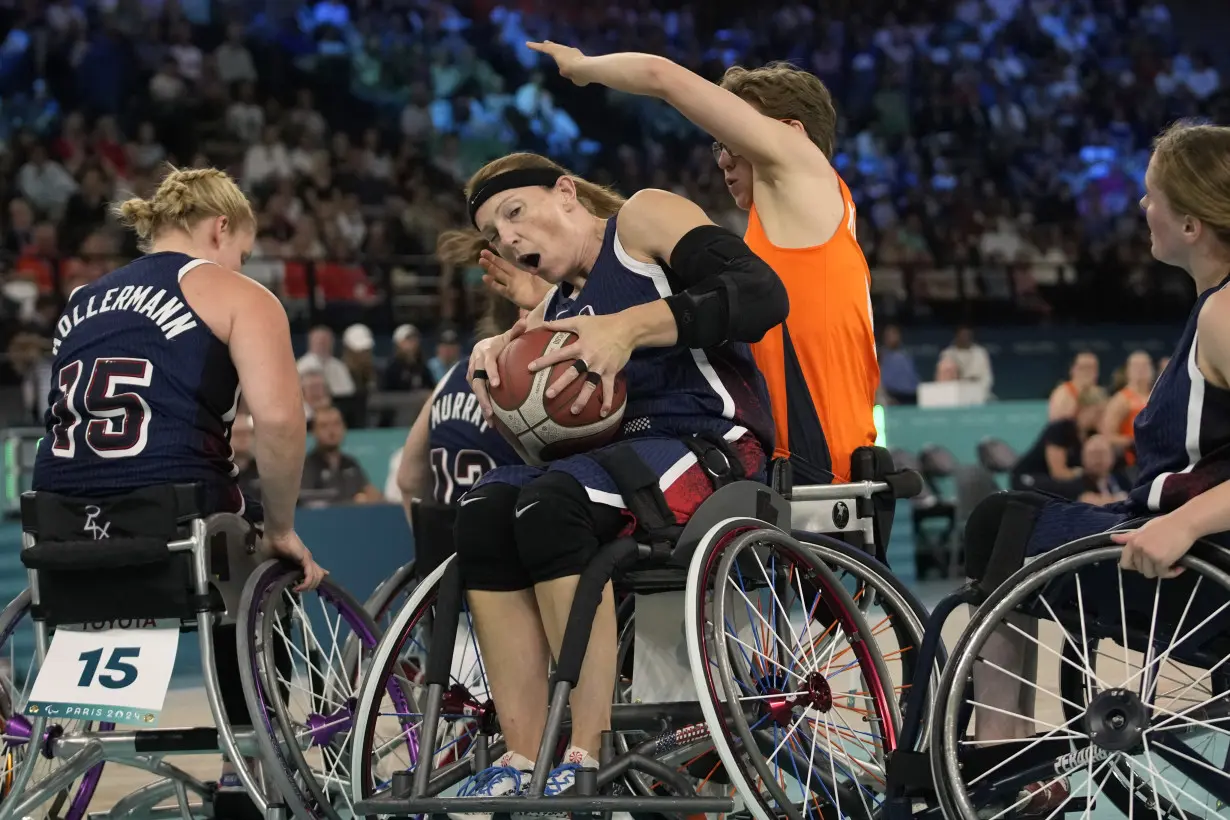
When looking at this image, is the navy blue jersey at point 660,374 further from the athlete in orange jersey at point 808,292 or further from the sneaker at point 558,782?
the sneaker at point 558,782

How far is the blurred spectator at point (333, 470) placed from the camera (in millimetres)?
8438

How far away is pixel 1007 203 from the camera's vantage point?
656 inches

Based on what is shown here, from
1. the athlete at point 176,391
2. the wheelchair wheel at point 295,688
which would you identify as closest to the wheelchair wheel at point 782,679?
the wheelchair wheel at point 295,688

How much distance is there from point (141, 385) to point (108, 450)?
16 centimetres

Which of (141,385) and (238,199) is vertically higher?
(238,199)

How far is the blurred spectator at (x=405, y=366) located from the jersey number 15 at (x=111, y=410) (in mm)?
6654

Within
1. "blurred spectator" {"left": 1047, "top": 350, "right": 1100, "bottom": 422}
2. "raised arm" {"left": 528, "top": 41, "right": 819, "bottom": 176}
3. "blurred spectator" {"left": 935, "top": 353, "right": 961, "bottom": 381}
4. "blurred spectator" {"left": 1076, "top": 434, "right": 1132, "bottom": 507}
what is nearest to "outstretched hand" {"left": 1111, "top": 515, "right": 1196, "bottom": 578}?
"raised arm" {"left": 528, "top": 41, "right": 819, "bottom": 176}

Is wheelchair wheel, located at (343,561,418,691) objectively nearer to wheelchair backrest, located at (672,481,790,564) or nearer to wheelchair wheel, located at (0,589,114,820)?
wheelchair wheel, located at (0,589,114,820)

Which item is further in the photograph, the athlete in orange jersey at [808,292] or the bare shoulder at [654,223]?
the athlete in orange jersey at [808,292]

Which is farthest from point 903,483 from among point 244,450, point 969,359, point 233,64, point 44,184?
point 233,64

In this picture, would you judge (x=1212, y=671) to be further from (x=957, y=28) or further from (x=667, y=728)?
(x=957, y=28)

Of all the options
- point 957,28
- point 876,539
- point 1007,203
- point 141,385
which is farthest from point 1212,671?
point 957,28

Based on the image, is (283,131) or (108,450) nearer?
(108,450)

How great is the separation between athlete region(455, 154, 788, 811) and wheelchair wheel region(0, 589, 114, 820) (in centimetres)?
116
